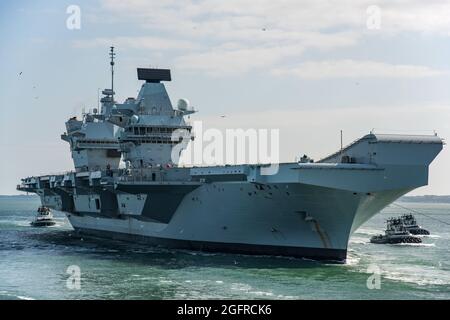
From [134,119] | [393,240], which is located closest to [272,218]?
[134,119]

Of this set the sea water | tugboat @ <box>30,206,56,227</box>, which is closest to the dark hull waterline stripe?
the sea water

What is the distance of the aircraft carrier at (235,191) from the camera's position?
2508 cm

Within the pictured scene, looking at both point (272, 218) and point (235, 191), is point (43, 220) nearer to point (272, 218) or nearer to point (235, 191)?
point (235, 191)

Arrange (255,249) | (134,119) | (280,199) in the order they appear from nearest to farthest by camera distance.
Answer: (280,199), (255,249), (134,119)

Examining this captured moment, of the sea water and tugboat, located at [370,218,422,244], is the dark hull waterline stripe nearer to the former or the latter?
the sea water

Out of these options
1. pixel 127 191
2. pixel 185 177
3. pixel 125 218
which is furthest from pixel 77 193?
pixel 185 177

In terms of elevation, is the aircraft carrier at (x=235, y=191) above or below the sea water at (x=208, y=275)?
above

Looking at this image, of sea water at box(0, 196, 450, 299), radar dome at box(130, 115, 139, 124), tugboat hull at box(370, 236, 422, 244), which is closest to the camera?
sea water at box(0, 196, 450, 299)

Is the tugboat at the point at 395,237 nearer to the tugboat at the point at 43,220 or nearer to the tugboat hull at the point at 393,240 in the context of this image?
the tugboat hull at the point at 393,240

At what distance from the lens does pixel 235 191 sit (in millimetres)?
27266

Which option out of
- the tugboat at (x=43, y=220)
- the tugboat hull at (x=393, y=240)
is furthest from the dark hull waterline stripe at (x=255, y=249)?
the tugboat at (x=43, y=220)

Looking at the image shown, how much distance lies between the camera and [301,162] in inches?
1001

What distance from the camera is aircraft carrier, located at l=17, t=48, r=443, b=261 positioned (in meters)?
25.1
